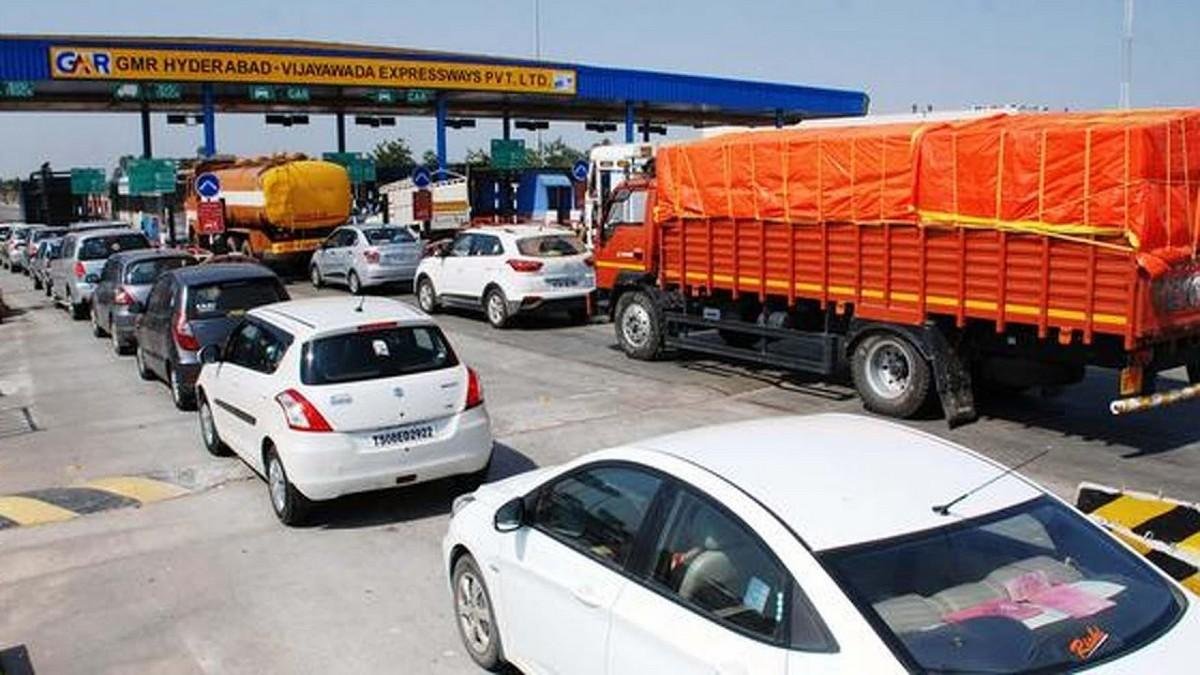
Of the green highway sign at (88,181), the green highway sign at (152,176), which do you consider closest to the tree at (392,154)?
the green highway sign at (88,181)

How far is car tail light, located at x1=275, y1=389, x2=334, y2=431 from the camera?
800 cm

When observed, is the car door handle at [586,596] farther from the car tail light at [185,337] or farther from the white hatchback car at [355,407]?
the car tail light at [185,337]

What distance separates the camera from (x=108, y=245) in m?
23.3

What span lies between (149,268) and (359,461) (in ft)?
36.8

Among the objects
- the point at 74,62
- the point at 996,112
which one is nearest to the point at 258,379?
the point at 996,112

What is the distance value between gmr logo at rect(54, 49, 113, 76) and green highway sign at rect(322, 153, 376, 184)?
17856 mm

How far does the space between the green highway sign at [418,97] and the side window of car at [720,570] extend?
34493 mm

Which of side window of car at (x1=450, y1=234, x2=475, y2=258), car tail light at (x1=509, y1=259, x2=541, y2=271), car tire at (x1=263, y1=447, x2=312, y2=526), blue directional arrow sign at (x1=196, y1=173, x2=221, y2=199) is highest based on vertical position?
blue directional arrow sign at (x1=196, y1=173, x2=221, y2=199)

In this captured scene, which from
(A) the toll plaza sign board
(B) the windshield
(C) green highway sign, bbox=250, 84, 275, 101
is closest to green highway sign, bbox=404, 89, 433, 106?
(A) the toll plaza sign board

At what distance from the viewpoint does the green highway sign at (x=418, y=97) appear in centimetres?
3776

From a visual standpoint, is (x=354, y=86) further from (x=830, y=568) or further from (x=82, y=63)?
(x=830, y=568)

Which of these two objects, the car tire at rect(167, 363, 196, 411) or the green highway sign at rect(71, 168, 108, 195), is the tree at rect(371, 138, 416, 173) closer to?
the green highway sign at rect(71, 168, 108, 195)

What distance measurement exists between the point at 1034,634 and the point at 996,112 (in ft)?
31.6

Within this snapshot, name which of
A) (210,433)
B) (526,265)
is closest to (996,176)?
(210,433)
